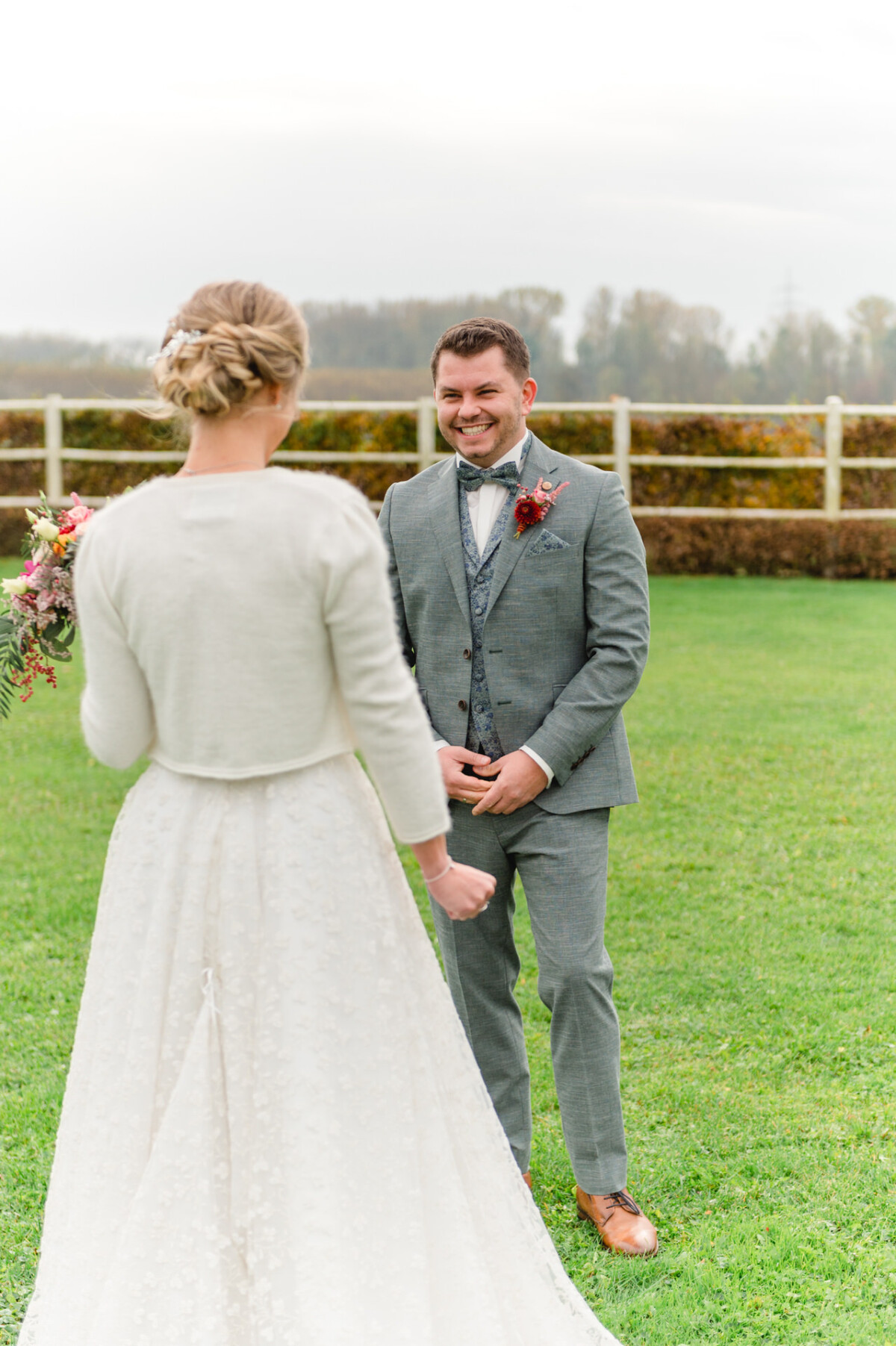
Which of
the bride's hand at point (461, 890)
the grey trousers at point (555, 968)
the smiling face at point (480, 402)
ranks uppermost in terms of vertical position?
the smiling face at point (480, 402)

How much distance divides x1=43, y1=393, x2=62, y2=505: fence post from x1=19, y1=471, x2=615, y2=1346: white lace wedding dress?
16831 mm

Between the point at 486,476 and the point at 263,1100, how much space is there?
1615mm

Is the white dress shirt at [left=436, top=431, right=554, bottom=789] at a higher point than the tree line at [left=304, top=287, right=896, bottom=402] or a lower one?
lower

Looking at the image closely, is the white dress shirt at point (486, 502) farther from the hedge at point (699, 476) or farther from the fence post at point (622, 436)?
the fence post at point (622, 436)

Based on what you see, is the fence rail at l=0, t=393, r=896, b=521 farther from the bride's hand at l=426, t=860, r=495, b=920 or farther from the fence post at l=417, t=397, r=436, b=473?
the bride's hand at l=426, t=860, r=495, b=920

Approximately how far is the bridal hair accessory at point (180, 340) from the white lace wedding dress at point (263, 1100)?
28.1 inches

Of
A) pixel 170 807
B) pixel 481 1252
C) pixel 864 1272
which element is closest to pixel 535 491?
pixel 170 807

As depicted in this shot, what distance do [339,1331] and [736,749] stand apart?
667 centimetres

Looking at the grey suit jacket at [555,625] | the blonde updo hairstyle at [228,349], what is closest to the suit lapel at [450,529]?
the grey suit jacket at [555,625]

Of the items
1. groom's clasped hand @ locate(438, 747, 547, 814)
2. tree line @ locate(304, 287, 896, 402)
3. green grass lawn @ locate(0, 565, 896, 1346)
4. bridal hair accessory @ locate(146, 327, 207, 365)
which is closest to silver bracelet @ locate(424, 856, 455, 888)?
groom's clasped hand @ locate(438, 747, 547, 814)

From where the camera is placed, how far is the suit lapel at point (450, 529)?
317 cm

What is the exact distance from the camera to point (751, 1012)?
4.70 m

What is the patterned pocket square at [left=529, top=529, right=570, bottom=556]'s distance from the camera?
3.09 m

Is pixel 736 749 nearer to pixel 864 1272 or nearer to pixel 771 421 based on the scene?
pixel 864 1272
